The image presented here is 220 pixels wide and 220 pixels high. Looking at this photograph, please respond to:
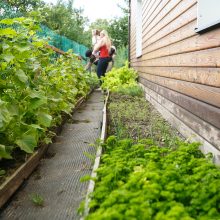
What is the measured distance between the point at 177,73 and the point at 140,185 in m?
2.77

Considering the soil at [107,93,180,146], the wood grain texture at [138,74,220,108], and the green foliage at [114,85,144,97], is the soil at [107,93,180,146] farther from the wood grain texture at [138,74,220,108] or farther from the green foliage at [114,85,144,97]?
→ the green foliage at [114,85,144,97]

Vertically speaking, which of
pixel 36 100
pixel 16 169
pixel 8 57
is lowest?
pixel 16 169

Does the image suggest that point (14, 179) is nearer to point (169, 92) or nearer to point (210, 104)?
point (210, 104)

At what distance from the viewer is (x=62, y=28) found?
26188 millimetres

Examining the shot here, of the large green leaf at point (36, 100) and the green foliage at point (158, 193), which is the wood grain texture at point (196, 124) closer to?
the green foliage at point (158, 193)

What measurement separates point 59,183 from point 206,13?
213 cm

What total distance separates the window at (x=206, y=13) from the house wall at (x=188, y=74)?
11cm

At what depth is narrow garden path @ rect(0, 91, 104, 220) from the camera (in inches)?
101

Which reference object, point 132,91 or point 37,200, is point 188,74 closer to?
point 37,200

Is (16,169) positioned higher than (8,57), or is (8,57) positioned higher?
(8,57)

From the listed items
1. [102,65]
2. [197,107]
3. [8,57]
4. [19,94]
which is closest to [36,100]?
[19,94]

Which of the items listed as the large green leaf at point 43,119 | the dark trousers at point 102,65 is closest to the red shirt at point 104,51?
the dark trousers at point 102,65

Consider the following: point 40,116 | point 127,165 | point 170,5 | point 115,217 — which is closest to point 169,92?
point 170,5

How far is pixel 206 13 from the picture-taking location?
11.4 feet
